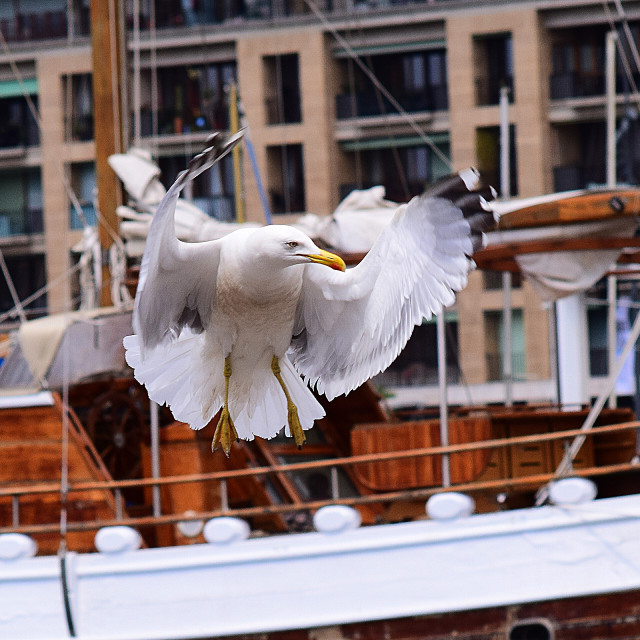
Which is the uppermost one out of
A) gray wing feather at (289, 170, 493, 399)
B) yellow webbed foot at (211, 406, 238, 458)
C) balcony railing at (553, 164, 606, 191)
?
balcony railing at (553, 164, 606, 191)

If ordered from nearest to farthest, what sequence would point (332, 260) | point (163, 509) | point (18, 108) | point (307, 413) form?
point (332, 260) → point (307, 413) → point (163, 509) → point (18, 108)

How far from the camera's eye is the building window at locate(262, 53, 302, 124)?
2373 centimetres

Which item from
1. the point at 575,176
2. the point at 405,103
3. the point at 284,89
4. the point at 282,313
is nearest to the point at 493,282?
the point at 575,176

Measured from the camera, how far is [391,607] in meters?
8.05

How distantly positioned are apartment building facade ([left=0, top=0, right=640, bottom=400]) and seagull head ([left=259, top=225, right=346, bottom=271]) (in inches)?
732

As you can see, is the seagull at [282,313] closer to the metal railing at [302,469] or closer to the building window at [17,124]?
the metal railing at [302,469]

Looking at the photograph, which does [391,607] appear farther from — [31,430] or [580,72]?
[580,72]

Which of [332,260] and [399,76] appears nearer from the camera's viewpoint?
[332,260]

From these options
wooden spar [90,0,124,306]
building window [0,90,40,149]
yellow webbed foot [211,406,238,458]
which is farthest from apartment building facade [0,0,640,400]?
yellow webbed foot [211,406,238,458]

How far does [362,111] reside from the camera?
79.0ft

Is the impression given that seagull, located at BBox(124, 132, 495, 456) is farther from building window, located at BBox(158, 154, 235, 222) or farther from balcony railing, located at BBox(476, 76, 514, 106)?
balcony railing, located at BBox(476, 76, 514, 106)

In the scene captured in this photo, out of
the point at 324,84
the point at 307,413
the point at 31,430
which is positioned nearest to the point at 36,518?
the point at 31,430

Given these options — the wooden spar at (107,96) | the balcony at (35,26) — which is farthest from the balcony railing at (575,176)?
the wooden spar at (107,96)

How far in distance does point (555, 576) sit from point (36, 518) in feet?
10.7
